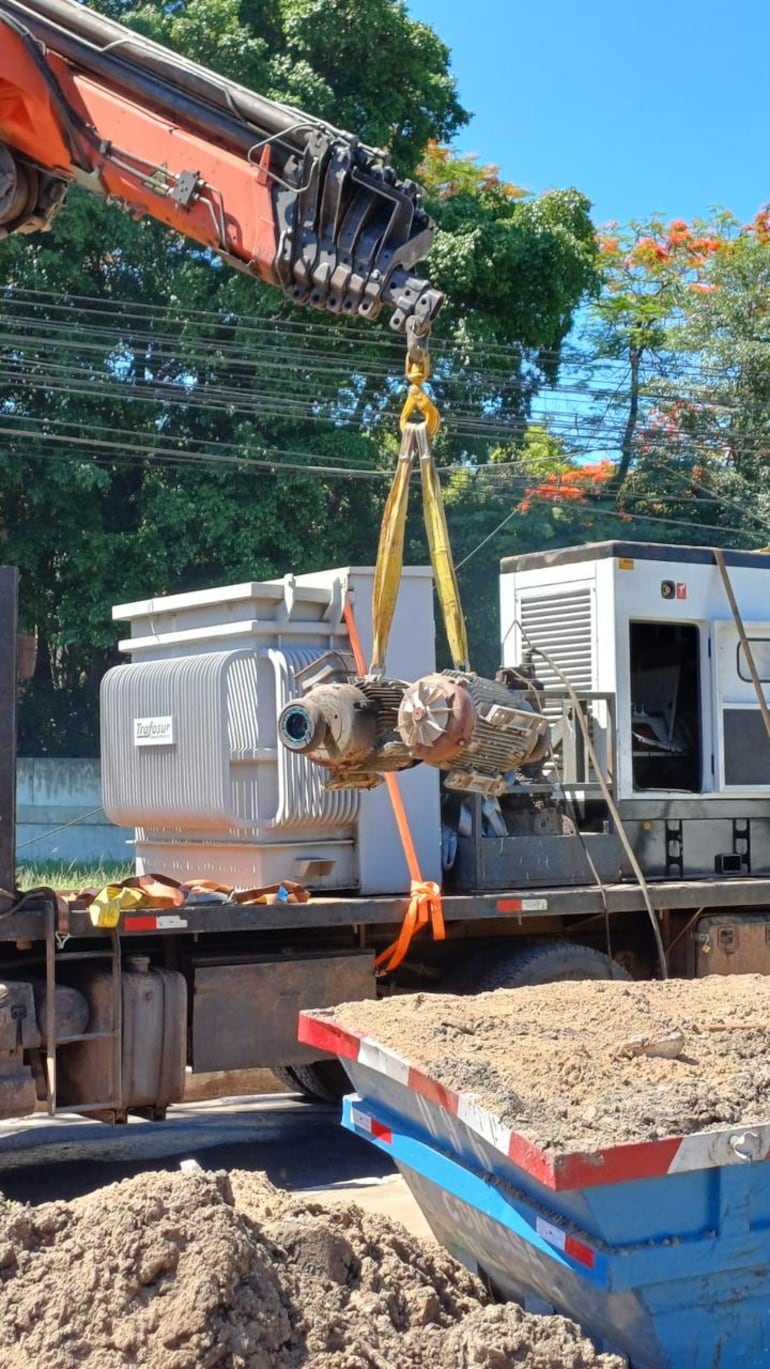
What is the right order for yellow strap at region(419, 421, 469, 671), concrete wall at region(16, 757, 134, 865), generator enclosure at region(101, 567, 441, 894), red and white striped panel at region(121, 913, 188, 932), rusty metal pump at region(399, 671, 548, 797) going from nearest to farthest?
rusty metal pump at region(399, 671, 548, 797)
yellow strap at region(419, 421, 469, 671)
red and white striped panel at region(121, 913, 188, 932)
generator enclosure at region(101, 567, 441, 894)
concrete wall at region(16, 757, 134, 865)

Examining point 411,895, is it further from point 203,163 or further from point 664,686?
point 203,163

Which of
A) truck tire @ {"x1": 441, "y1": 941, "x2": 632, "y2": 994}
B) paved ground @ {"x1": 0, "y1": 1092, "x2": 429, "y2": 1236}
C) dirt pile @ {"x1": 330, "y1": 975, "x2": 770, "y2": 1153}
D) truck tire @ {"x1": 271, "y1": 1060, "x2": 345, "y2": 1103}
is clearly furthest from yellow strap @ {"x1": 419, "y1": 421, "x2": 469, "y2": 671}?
truck tire @ {"x1": 271, "y1": 1060, "x2": 345, "y2": 1103}

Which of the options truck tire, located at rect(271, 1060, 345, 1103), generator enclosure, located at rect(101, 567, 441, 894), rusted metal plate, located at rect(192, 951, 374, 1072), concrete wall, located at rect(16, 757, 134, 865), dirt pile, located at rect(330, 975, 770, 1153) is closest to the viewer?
dirt pile, located at rect(330, 975, 770, 1153)

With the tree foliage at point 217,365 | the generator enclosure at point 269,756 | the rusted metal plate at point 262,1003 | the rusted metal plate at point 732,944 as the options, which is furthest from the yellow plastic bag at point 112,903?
the tree foliage at point 217,365

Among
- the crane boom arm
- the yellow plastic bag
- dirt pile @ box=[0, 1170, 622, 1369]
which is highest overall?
the crane boom arm

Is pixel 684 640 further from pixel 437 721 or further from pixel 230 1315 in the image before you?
pixel 230 1315

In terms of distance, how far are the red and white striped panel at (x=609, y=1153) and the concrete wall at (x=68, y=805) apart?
15.3 meters

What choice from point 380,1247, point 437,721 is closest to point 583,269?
point 437,721

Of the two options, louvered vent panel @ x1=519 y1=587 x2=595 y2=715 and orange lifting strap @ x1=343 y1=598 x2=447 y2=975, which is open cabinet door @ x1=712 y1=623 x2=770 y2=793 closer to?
louvered vent panel @ x1=519 y1=587 x2=595 y2=715

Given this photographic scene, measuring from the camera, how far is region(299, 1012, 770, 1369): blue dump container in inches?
162

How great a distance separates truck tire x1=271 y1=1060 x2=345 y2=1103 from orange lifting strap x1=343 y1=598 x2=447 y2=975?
37.5 inches

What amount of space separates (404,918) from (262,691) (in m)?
1.42

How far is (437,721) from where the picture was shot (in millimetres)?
5684

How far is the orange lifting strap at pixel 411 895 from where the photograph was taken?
813 centimetres
